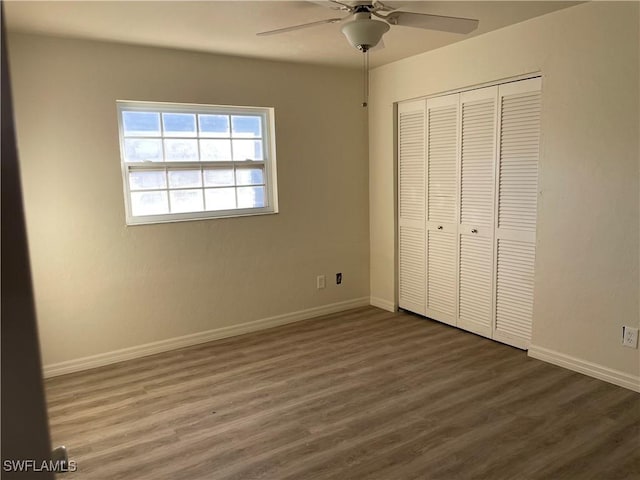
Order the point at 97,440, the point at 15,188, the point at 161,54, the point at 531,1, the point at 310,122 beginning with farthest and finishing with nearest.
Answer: the point at 310,122, the point at 161,54, the point at 531,1, the point at 97,440, the point at 15,188

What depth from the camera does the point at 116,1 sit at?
8.07 feet

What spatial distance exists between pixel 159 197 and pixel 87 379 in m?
1.41

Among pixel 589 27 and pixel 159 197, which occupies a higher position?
pixel 589 27

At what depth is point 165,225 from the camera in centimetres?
356

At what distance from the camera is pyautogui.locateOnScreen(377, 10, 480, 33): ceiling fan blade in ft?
7.64

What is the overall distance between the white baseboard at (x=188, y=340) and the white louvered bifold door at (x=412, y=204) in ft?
2.02

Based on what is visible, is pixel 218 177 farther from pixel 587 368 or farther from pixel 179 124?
pixel 587 368

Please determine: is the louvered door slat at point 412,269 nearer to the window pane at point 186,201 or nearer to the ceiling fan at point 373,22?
the window pane at point 186,201

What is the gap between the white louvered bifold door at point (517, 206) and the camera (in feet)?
10.4

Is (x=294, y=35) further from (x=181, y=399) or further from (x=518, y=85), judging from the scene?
(x=181, y=399)

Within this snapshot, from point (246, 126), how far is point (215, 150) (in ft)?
1.19

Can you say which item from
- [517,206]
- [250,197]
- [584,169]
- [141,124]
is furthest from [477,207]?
[141,124]

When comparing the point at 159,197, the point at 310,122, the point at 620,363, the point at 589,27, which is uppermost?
the point at 589,27

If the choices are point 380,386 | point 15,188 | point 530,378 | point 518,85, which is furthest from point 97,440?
point 518,85
